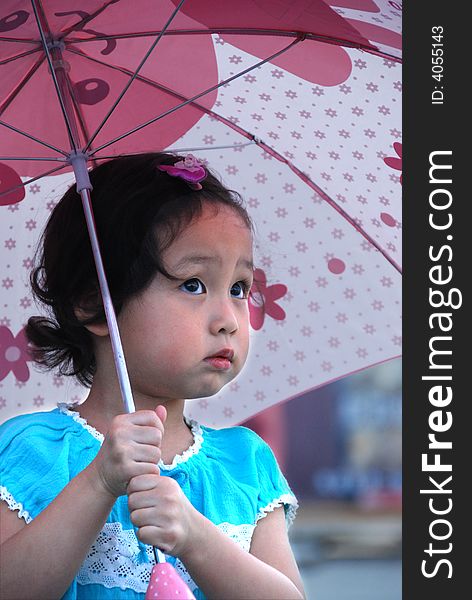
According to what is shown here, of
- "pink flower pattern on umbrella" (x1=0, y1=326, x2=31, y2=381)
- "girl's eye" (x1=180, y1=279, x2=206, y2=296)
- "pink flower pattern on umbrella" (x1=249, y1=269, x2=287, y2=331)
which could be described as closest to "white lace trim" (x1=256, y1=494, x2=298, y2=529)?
"girl's eye" (x1=180, y1=279, x2=206, y2=296)

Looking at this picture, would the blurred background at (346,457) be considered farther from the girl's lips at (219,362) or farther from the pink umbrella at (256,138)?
the girl's lips at (219,362)

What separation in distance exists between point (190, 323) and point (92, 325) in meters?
0.19

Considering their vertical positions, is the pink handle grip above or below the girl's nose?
below

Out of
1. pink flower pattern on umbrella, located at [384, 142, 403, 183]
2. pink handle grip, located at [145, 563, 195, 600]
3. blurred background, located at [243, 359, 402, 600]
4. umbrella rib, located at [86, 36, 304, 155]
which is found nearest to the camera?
pink handle grip, located at [145, 563, 195, 600]

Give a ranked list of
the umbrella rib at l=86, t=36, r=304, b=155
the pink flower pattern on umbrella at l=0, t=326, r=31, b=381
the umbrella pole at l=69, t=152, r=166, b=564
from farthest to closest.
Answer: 1. the pink flower pattern on umbrella at l=0, t=326, r=31, b=381
2. the umbrella rib at l=86, t=36, r=304, b=155
3. the umbrella pole at l=69, t=152, r=166, b=564

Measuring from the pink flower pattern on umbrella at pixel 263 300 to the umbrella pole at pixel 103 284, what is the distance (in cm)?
48

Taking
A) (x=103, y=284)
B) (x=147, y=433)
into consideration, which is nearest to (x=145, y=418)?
(x=147, y=433)

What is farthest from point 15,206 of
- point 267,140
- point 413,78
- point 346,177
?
point 413,78

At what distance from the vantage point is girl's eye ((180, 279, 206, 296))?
1620mm

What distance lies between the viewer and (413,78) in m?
1.83

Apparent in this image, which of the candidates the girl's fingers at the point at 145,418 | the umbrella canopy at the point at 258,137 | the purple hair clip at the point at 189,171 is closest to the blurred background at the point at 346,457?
the umbrella canopy at the point at 258,137

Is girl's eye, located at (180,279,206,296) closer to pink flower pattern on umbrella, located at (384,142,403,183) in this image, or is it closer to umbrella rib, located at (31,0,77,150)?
umbrella rib, located at (31,0,77,150)

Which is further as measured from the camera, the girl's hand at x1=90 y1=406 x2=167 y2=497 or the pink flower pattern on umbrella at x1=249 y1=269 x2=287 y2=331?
the pink flower pattern on umbrella at x1=249 y1=269 x2=287 y2=331

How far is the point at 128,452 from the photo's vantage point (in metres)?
1.42
